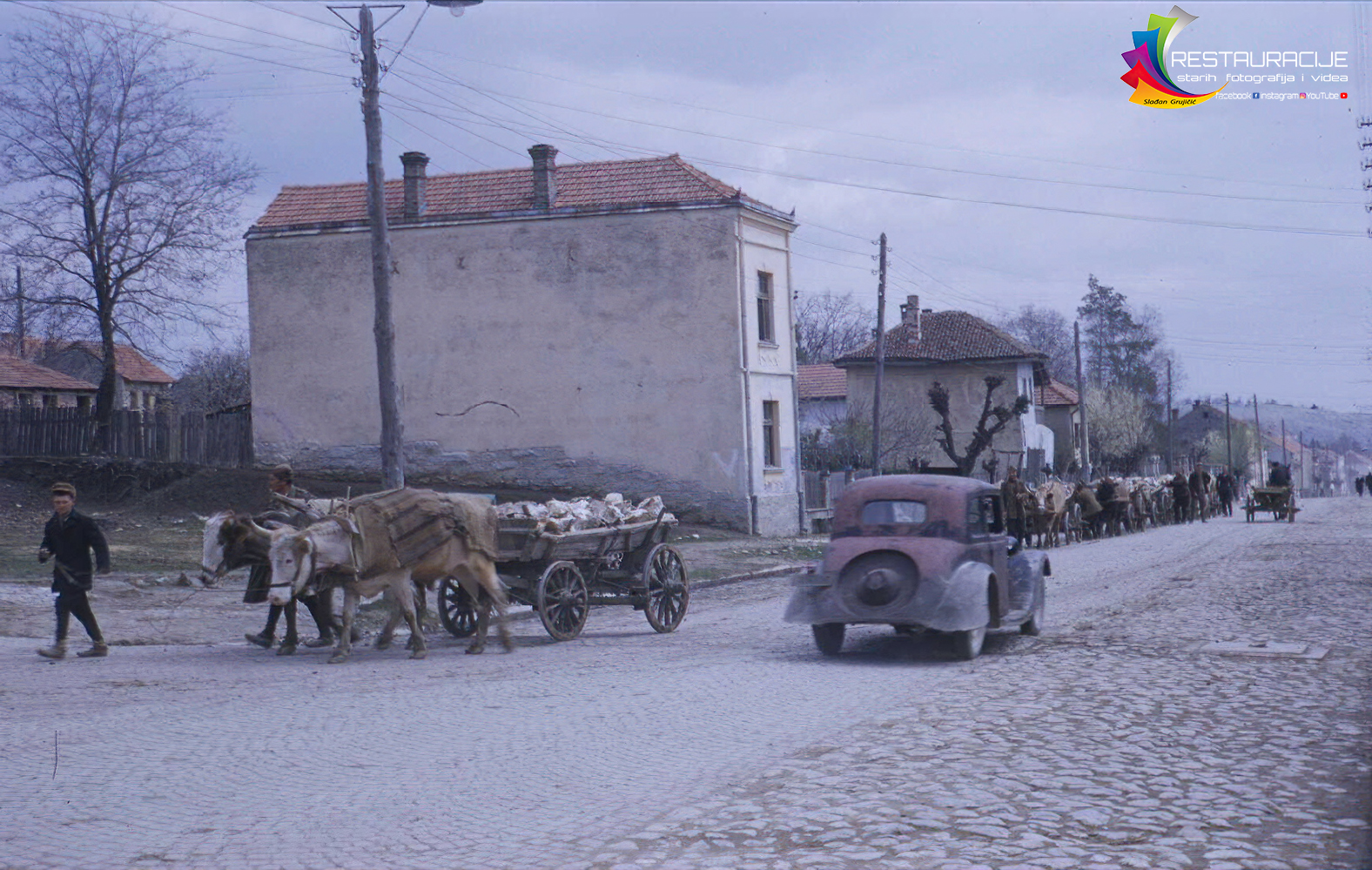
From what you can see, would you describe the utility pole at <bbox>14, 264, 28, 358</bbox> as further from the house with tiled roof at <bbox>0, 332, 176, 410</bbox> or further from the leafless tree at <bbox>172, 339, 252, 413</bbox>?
the house with tiled roof at <bbox>0, 332, 176, 410</bbox>

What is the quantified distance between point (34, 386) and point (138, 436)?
21.9m

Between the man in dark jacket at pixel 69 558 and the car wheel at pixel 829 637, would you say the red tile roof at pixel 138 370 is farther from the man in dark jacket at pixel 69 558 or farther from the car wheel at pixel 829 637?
the car wheel at pixel 829 637

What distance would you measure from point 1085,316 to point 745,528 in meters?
68.0

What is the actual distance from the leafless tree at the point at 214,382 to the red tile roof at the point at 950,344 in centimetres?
2720

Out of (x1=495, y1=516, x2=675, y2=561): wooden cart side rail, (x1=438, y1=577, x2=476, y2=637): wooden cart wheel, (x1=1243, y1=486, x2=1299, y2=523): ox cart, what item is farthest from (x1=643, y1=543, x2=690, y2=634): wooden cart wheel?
(x1=1243, y1=486, x2=1299, y2=523): ox cart

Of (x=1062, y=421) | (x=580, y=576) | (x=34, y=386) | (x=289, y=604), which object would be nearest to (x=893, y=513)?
(x=580, y=576)

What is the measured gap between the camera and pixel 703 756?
7.54 metres

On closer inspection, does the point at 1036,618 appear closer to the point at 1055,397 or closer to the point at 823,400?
the point at 823,400

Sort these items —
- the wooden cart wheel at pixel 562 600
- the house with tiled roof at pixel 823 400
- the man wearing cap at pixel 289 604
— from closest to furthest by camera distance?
the man wearing cap at pixel 289 604 < the wooden cart wheel at pixel 562 600 < the house with tiled roof at pixel 823 400

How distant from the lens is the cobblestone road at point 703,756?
5715 millimetres

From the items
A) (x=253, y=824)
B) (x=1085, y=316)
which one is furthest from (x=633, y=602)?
(x=1085, y=316)

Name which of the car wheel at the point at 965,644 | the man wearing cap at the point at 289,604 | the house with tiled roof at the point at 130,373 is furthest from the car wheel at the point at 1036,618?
the house with tiled roof at the point at 130,373

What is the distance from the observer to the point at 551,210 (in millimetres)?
33469

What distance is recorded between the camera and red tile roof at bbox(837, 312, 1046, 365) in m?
57.7
